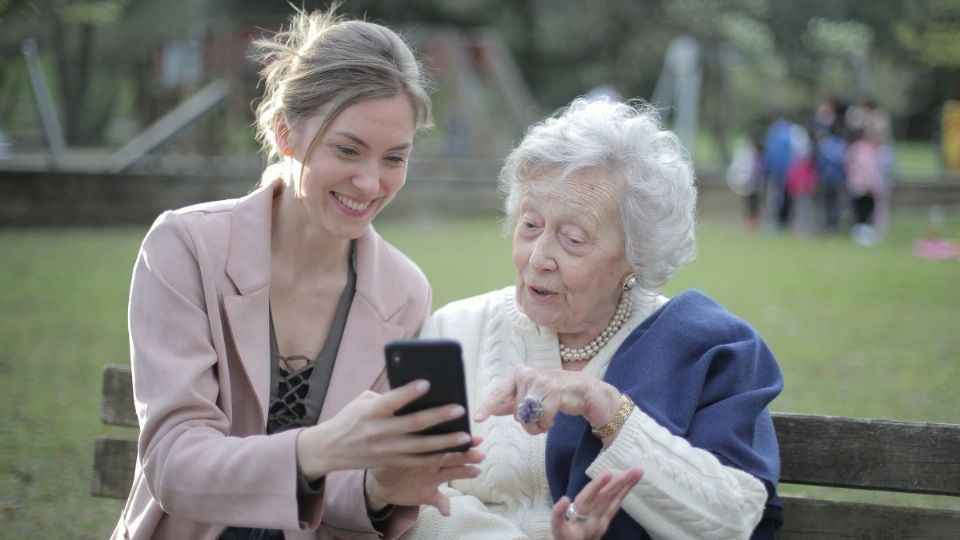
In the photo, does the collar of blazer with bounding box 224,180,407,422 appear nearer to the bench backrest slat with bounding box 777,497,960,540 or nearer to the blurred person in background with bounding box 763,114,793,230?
the bench backrest slat with bounding box 777,497,960,540

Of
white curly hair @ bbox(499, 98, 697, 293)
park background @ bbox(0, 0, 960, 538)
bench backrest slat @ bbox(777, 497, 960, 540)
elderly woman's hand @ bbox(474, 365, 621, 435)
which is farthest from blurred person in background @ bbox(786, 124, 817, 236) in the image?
elderly woman's hand @ bbox(474, 365, 621, 435)

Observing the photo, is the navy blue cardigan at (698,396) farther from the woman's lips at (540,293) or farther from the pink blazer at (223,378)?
the pink blazer at (223,378)

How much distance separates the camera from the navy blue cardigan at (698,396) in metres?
3.08

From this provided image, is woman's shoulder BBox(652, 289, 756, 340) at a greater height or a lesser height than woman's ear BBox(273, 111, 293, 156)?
lesser

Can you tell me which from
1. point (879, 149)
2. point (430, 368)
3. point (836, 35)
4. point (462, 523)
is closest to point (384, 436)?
point (430, 368)

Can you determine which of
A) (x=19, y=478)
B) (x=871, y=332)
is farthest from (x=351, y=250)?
(x=871, y=332)

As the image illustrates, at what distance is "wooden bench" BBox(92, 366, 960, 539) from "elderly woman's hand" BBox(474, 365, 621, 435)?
78 cm

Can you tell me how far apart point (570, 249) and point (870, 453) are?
1062 mm

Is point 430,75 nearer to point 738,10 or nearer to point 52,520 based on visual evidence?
point 52,520

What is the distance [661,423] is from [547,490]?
42 centimetres

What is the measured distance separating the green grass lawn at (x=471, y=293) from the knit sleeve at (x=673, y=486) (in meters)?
2.61

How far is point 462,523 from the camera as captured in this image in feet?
10.4

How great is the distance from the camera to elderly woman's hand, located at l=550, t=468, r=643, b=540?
2.79 meters

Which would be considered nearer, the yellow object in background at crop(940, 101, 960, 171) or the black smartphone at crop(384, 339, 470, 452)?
the black smartphone at crop(384, 339, 470, 452)
